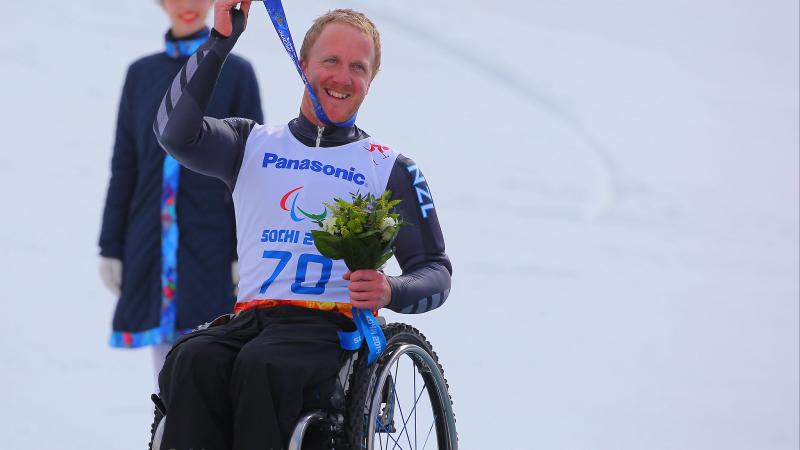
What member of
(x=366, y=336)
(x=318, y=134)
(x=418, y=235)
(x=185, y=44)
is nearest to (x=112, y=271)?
(x=185, y=44)

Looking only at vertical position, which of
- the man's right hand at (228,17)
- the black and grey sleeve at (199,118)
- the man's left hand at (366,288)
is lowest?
the man's left hand at (366,288)

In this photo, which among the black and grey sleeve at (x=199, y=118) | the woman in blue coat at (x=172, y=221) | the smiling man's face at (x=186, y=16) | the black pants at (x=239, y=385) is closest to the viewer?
the black pants at (x=239, y=385)

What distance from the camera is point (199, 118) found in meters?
3.06

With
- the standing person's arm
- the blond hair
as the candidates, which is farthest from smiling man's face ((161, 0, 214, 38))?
the blond hair

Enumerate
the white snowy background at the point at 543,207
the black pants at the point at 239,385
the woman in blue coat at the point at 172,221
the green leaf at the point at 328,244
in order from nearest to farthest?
the black pants at the point at 239,385, the green leaf at the point at 328,244, the woman in blue coat at the point at 172,221, the white snowy background at the point at 543,207

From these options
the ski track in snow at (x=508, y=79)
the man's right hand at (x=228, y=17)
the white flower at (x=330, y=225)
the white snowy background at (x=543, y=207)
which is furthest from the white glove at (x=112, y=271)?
the ski track in snow at (x=508, y=79)

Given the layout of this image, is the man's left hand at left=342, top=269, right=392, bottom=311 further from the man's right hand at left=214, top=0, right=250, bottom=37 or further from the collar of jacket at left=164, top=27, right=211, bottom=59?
the collar of jacket at left=164, top=27, right=211, bottom=59

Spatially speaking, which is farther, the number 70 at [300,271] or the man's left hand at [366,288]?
the number 70 at [300,271]

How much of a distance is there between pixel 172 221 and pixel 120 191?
22 centimetres

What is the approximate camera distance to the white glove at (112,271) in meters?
4.27

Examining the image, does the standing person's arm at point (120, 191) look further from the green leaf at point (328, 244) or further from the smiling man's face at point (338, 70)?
the green leaf at point (328, 244)

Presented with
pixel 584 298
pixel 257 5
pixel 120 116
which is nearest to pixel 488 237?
pixel 584 298

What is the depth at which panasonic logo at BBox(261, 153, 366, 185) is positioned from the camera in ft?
10.4

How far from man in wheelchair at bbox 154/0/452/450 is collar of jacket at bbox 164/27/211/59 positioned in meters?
0.94
